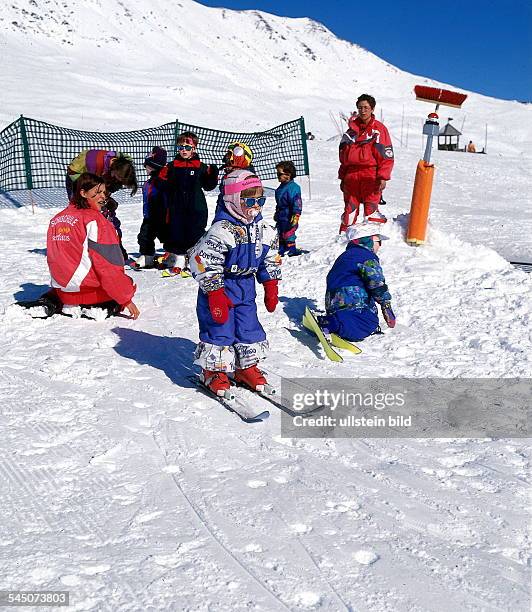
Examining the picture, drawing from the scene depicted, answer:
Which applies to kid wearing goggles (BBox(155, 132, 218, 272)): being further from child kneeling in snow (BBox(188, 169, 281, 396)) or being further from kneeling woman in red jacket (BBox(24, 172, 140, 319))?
child kneeling in snow (BBox(188, 169, 281, 396))

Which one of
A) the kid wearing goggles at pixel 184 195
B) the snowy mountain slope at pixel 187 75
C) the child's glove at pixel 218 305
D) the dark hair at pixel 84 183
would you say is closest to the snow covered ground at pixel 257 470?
the kid wearing goggles at pixel 184 195

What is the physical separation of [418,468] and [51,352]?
2967 millimetres

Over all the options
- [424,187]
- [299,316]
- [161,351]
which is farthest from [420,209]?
[161,351]

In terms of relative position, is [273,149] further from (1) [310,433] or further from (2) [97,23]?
(2) [97,23]

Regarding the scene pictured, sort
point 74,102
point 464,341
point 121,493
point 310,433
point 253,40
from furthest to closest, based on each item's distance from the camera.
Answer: point 253,40
point 74,102
point 464,341
point 310,433
point 121,493

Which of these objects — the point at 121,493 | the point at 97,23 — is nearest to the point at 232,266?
the point at 121,493

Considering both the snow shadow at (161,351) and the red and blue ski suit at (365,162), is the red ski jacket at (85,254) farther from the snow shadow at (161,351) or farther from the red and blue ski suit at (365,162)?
the red and blue ski suit at (365,162)

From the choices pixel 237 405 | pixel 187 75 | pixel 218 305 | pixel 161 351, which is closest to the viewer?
pixel 218 305

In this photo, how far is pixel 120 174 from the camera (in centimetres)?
607

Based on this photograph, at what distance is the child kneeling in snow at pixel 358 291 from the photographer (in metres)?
5.25

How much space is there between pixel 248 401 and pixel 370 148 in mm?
4455

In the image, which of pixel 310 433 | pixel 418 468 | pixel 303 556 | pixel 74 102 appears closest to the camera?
pixel 303 556

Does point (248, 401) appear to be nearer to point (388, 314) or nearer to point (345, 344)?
point (345, 344)

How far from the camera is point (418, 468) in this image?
3322mm
